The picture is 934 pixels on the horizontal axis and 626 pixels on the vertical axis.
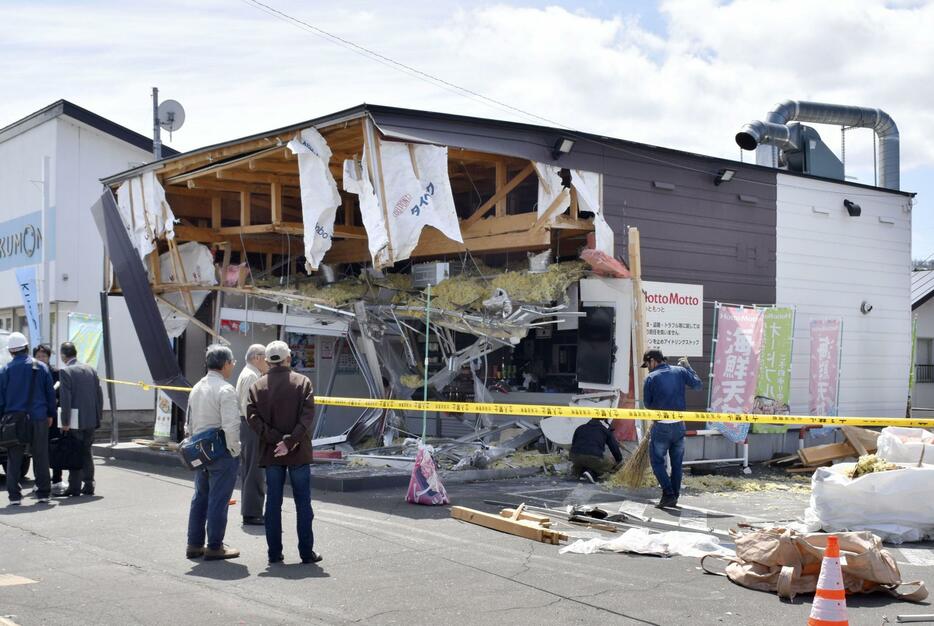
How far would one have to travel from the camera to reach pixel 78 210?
74.0ft

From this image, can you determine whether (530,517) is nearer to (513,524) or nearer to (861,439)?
(513,524)

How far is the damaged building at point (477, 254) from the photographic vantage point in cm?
1297

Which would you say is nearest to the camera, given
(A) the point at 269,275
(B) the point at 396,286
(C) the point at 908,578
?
(C) the point at 908,578

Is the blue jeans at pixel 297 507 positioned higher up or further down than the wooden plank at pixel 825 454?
higher up

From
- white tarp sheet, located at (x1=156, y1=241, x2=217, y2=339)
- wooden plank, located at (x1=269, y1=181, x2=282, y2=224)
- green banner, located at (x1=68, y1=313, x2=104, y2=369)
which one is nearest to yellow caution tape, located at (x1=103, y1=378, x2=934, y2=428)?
wooden plank, located at (x1=269, y1=181, x2=282, y2=224)

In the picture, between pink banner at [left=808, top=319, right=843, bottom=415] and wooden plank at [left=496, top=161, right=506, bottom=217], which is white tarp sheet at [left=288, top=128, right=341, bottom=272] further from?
pink banner at [left=808, top=319, right=843, bottom=415]

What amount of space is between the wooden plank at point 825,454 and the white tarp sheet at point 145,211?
34.9 ft

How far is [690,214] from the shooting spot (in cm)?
1525

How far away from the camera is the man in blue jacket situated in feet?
35.7

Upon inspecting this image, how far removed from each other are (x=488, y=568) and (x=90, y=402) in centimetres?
627

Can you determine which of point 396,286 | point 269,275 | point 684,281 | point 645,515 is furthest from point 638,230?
point 269,275

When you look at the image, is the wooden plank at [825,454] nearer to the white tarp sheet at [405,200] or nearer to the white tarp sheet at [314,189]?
the white tarp sheet at [405,200]

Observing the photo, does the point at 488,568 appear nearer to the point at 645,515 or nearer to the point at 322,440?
the point at 645,515

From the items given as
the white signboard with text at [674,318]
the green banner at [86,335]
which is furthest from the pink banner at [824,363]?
the green banner at [86,335]
